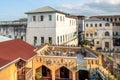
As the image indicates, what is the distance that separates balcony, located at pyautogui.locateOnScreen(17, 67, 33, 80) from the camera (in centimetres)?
1625

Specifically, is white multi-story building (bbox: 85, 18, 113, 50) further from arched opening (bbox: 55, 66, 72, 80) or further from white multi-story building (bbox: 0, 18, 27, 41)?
arched opening (bbox: 55, 66, 72, 80)

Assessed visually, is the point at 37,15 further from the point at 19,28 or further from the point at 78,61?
the point at 78,61

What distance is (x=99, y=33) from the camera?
5759 centimetres

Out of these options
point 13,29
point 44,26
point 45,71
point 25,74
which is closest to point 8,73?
point 25,74

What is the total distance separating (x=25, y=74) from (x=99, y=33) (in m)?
43.7

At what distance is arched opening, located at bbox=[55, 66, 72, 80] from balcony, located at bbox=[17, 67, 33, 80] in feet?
9.38

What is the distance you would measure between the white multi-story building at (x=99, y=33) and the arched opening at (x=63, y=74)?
37.5m

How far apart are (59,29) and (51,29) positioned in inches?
85.7

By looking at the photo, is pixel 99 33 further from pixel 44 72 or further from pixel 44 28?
pixel 44 72

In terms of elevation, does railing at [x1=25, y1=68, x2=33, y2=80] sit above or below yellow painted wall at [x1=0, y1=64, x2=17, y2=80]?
below

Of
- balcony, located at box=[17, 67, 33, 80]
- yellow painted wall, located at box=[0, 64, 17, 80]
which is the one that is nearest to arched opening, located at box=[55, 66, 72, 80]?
balcony, located at box=[17, 67, 33, 80]

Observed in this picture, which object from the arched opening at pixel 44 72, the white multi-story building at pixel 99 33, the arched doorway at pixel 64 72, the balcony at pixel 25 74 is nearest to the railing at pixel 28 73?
the balcony at pixel 25 74

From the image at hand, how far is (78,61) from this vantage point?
18688mm

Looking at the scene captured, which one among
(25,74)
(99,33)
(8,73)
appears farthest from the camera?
(99,33)
